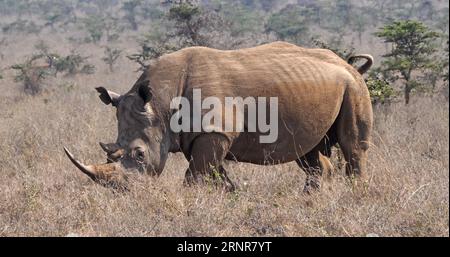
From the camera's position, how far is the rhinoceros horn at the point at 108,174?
16.0 ft

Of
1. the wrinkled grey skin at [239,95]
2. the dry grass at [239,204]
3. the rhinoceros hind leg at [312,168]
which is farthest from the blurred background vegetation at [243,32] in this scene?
the dry grass at [239,204]

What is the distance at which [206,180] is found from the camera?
16.5 ft

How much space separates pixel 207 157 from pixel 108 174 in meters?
0.81

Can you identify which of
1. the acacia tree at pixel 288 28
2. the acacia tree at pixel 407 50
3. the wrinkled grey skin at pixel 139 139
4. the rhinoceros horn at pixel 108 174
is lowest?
the acacia tree at pixel 288 28

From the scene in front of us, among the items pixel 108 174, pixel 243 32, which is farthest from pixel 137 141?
pixel 243 32

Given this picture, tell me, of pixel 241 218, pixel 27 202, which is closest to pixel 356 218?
pixel 241 218

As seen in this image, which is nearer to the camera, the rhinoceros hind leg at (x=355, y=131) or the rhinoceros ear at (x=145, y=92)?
the rhinoceros ear at (x=145, y=92)

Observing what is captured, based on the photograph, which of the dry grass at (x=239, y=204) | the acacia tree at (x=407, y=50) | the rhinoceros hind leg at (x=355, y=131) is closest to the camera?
the dry grass at (x=239, y=204)

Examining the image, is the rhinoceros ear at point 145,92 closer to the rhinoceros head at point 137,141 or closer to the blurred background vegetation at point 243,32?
the rhinoceros head at point 137,141

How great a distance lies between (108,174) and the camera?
Answer: 4.89 meters

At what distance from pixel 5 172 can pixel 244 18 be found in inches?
985

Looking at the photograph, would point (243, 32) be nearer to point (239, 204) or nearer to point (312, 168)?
point (312, 168)

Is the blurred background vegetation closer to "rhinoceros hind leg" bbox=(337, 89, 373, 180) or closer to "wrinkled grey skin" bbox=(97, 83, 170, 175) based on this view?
"rhinoceros hind leg" bbox=(337, 89, 373, 180)
